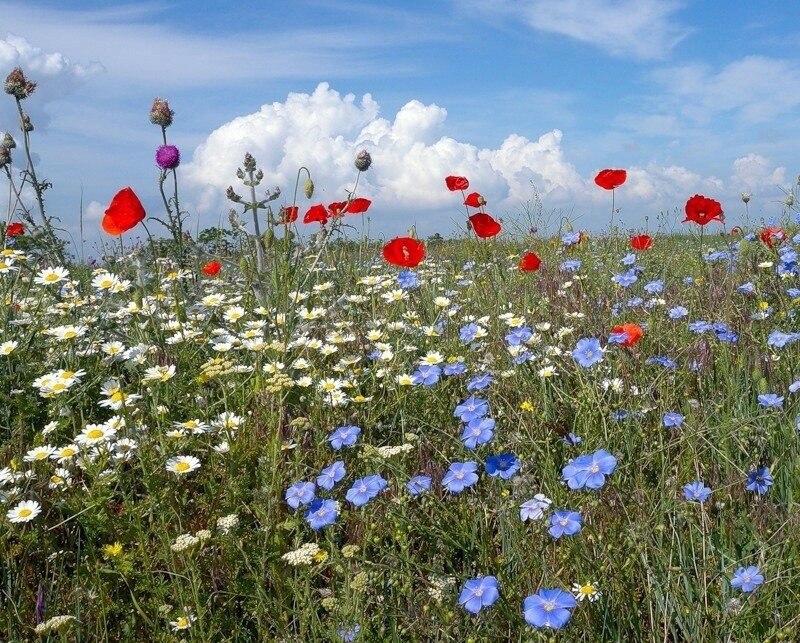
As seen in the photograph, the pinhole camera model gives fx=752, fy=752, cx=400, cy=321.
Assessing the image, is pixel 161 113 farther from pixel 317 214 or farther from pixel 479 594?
pixel 479 594

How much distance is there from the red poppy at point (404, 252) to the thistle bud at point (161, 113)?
4.92ft

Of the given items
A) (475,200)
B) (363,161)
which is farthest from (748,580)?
(475,200)

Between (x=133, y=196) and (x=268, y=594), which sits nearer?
(x=268, y=594)

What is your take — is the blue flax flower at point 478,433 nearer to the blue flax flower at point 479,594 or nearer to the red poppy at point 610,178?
the blue flax flower at point 479,594

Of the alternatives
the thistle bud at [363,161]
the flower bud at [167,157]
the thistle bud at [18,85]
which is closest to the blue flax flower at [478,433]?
the thistle bud at [363,161]

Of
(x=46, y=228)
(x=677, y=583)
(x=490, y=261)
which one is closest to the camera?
(x=677, y=583)

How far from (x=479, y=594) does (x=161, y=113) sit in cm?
355

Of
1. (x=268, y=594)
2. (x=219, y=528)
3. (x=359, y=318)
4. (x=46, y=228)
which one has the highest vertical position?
(x=46, y=228)

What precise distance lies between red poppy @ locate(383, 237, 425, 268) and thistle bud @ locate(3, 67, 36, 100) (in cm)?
254

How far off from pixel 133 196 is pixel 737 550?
2.68 meters

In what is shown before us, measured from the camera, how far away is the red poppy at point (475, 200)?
197 inches

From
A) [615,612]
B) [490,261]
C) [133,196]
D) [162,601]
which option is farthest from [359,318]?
[615,612]

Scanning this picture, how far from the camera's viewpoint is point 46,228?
4.45 metres

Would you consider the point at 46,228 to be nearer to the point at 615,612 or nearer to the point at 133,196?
the point at 133,196
